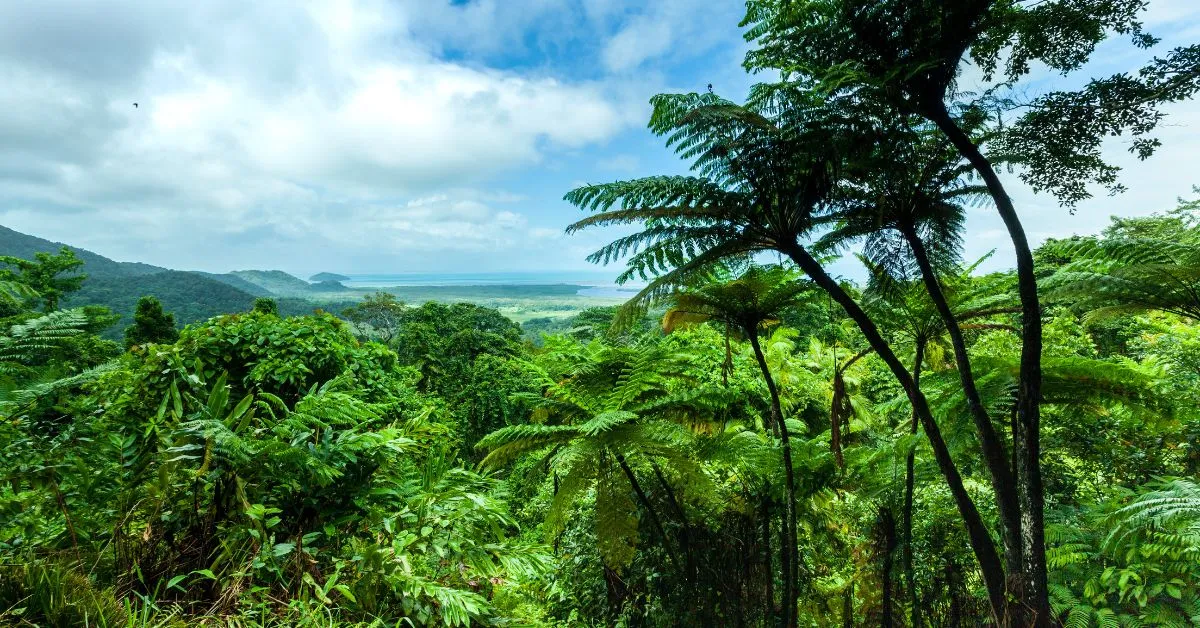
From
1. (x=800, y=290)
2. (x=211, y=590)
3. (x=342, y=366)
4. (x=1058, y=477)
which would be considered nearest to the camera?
(x=211, y=590)

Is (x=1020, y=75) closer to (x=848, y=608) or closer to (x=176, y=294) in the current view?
(x=848, y=608)

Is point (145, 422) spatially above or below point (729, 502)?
above

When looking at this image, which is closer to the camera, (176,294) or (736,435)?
(736,435)

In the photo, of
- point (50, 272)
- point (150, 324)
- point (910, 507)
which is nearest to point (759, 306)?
point (910, 507)

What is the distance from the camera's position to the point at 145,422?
1.98 meters

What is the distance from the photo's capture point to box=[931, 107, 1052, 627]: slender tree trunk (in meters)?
2.80

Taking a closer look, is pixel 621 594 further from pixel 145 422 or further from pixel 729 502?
pixel 145 422

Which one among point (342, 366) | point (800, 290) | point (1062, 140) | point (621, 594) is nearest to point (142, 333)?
point (342, 366)

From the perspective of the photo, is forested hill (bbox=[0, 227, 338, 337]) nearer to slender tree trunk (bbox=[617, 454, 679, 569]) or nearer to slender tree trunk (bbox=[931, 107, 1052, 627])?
slender tree trunk (bbox=[617, 454, 679, 569])

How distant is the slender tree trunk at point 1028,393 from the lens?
110 inches

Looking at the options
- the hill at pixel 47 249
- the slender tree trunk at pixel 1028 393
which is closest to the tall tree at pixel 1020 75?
the slender tree trunk at pixel 1028 393

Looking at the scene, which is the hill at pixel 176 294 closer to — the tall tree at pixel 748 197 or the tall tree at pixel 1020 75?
the tall tree at pixel 748 197

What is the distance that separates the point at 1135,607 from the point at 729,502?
8.61 feet

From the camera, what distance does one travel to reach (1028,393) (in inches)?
115
